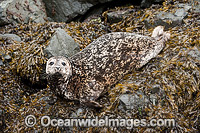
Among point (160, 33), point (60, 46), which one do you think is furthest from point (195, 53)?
point (60, 46)

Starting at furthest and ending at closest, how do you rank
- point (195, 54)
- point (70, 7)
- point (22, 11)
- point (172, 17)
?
1. point (70, 7)
2. point (22, 11)
3. point (172, 17)
4. point (195, 54)

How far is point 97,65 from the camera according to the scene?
3.76 metres

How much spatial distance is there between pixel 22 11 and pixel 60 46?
86.7 inches

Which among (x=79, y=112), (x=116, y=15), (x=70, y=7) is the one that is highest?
(x=70, y=7)

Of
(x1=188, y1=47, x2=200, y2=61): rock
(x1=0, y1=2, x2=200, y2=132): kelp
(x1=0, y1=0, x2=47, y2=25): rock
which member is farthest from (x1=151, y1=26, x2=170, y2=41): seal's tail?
(x1=0, y1=0, x2=47, y2=25): rock

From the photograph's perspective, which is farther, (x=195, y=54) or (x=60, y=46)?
(x=60, y=46)

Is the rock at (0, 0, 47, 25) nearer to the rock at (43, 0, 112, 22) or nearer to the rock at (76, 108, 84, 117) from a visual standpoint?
the rock at (43, 0, 112, 22)

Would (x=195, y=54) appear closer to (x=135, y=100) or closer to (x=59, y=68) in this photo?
(x=135, y=100)

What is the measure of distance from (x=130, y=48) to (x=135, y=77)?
48cm

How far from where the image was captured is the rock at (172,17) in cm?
495

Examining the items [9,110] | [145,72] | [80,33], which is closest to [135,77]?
[145,72]

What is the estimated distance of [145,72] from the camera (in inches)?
161

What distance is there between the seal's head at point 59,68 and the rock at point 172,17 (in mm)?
2441

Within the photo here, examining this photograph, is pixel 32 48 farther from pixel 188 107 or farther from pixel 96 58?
pixel 188 107
